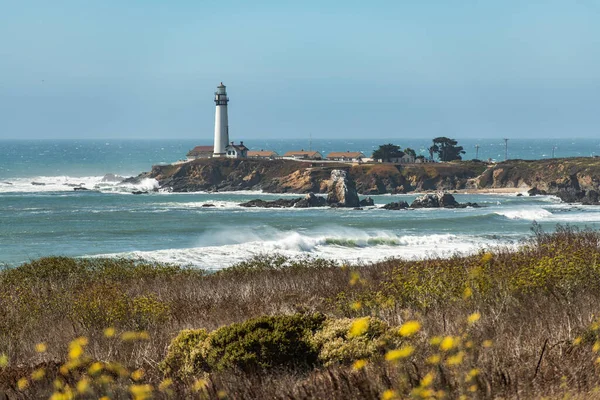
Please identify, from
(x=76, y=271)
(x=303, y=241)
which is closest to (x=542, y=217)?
(x=303, y=241)

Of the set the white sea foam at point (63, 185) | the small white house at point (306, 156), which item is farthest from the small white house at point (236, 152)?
the white sea foam at point (63, 185)

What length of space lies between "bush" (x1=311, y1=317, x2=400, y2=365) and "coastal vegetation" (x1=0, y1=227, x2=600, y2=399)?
0.02m

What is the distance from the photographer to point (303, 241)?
151ft

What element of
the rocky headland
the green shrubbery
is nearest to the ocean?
the rocky headland

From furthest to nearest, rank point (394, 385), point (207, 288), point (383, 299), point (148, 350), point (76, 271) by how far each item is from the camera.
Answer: point (76, 271)
point (207, 288)
point (383, 299)
point (148, 350)
point (394, 385)

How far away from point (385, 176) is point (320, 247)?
2372 inches

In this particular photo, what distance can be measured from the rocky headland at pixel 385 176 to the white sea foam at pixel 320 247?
151ft

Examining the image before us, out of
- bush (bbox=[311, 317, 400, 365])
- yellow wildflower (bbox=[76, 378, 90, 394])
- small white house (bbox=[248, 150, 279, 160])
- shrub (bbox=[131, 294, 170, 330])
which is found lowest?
shrub (bbox=[131, 294, 170, 330])

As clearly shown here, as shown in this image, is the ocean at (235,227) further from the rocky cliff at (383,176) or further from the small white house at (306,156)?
the small white house at (306,156)

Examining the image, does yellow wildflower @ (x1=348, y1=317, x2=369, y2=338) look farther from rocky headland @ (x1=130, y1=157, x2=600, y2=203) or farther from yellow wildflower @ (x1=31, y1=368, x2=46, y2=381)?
rocky headland @ (x1=130, y1=157, x2=600, y2=203)

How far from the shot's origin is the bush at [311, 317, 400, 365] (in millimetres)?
9305

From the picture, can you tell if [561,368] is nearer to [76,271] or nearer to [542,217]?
[76,271]

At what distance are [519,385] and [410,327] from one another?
2.06 meters

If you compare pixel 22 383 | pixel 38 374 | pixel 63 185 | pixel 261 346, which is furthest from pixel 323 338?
pixel 63 185
